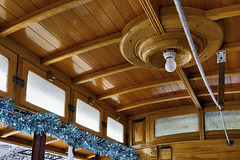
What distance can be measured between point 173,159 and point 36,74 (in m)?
3.18

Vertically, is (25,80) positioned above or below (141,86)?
below

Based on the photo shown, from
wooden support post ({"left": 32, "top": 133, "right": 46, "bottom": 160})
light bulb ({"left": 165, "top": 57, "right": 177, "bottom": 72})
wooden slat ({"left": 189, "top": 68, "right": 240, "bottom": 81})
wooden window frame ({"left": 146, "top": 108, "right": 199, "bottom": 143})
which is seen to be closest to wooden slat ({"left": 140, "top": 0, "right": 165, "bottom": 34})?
light bulb ({"left": 165, "top": 57, "right": 177, "bottom": 72})

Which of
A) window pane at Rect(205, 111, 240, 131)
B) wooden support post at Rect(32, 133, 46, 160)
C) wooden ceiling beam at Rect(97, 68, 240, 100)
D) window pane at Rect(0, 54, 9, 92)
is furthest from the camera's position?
window pane at Rect(205, 111, 240, 131)

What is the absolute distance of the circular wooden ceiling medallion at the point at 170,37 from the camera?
3.06 meters

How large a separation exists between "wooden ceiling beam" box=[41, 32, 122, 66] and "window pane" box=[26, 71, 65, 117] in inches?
11.1

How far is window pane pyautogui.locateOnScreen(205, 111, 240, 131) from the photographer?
5.63m

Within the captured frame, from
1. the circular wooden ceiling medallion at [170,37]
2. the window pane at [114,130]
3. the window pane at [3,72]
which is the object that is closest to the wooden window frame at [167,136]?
the window pane at [114,130]

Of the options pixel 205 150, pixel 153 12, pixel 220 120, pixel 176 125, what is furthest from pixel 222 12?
pixel 176 125

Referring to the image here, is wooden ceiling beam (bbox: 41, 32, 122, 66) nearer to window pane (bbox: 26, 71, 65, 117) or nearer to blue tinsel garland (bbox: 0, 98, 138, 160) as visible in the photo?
window pane (bbox: 26, 71, 65, 117)

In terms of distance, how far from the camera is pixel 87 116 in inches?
203

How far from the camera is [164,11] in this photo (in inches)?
121

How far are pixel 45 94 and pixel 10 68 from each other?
2.25 feet

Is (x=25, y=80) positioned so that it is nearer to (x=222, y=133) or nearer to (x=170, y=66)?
(x=170, y=66)

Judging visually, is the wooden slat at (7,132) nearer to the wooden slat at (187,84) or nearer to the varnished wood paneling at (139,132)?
the wooden slat at (187,84)
